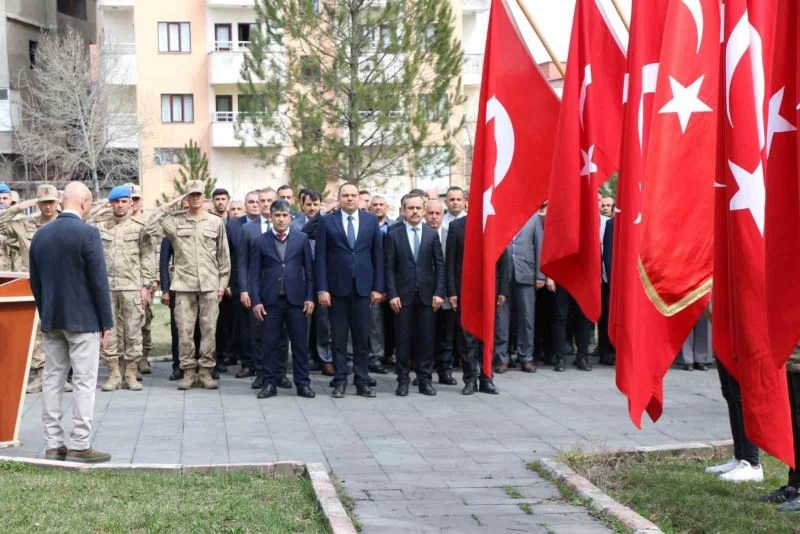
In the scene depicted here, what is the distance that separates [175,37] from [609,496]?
4646cm

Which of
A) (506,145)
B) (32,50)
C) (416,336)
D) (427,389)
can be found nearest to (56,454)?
(506,145)

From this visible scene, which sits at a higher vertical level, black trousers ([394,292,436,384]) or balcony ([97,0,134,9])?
balcony ([97,0,134,9])

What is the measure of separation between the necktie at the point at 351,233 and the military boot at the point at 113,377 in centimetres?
311

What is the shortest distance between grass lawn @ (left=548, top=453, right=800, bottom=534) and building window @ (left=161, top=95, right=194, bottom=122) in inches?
1769

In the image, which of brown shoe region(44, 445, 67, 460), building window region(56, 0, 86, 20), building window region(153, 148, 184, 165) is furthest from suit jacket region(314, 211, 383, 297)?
building window region(56, 0, 86, 20)

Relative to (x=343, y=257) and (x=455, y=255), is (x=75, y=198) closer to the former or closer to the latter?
(x=343, y=257)

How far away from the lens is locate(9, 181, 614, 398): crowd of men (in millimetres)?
12750

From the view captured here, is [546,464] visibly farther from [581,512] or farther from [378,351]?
[378,351]

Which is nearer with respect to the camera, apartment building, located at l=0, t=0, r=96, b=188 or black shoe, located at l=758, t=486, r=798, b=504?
black shoe, located at l=758, t=486, r=798, b=504

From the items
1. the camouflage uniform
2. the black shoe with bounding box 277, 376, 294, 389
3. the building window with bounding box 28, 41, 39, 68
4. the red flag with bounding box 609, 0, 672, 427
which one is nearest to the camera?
the red flag with bounding box 609, 0, 672, 427

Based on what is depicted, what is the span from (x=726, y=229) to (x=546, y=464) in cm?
303

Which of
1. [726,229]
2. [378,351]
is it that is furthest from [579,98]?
[378,351]

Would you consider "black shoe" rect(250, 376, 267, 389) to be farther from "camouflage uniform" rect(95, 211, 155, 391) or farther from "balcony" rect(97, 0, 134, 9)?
"balcony" rect(97, 0, 134, 9)

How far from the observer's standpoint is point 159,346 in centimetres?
1809
